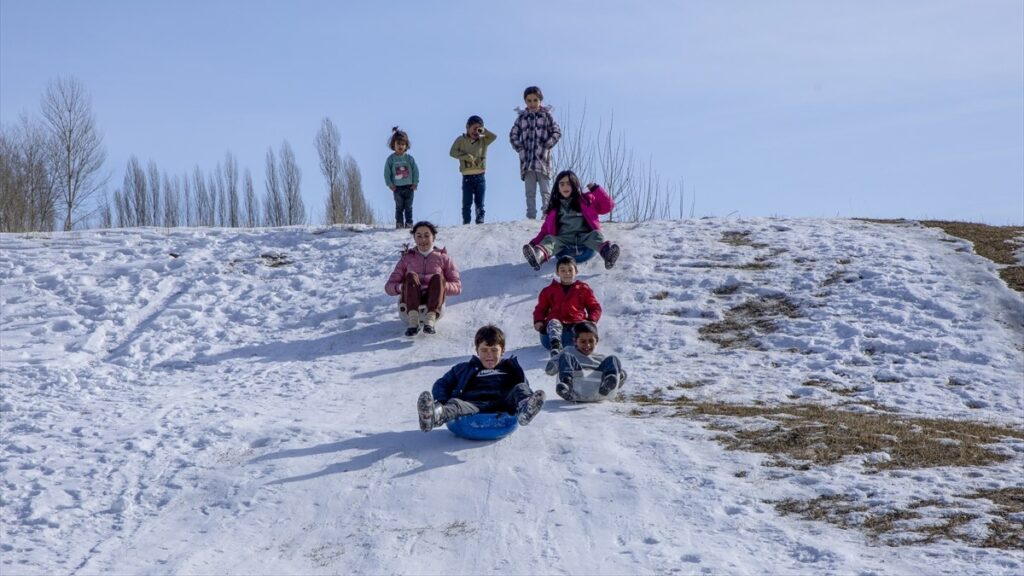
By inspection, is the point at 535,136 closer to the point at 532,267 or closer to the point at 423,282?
the point at 532,267

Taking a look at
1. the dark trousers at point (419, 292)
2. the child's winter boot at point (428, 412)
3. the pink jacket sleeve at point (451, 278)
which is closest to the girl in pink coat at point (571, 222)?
the pink jacket sleeve at point (451, 278)

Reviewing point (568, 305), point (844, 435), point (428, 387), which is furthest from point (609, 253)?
point (844, 435)

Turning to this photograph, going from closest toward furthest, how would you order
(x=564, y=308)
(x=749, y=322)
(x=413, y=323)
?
(x=564, y=308) → (x=413, y=323) → (x=749, y=322)

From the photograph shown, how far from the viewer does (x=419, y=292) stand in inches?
465

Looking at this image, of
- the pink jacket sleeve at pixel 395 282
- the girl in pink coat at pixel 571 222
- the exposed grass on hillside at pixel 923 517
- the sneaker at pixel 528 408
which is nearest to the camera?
the exposed grass on hillside at pixel 923 517

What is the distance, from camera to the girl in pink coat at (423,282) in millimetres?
11750

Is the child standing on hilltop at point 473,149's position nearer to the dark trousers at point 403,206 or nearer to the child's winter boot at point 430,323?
the dark trousers at point 403,206

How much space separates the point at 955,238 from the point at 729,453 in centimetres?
889

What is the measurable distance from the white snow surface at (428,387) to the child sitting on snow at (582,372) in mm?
153

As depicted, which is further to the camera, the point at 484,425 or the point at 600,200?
the point at 600,200

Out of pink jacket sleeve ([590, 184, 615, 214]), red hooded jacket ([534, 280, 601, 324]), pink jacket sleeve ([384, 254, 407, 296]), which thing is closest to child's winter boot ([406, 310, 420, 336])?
pink jacket sleeve ([384, 254, 407, 296])

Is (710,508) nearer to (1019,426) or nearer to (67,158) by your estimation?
(1019,426)

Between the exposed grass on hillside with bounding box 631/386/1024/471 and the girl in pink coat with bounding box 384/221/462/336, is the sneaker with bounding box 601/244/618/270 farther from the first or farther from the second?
the exposed grass on hillside with bounding box 631/386/1024/471

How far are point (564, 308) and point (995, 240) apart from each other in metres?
7.34
